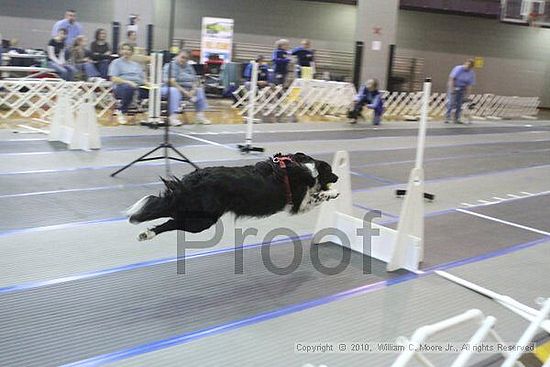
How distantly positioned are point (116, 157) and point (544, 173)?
6.43 metres

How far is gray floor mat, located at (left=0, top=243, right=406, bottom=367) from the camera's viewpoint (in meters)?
3.01

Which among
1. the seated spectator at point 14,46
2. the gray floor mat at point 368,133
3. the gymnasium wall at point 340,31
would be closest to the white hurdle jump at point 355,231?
the gray floor mat at point 368,133

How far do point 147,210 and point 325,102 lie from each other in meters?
12.3

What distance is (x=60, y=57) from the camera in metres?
12.1

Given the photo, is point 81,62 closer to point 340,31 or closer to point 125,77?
point 125,77

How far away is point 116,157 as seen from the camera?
310 inches

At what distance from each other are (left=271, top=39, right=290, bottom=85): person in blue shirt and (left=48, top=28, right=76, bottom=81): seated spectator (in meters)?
5.07

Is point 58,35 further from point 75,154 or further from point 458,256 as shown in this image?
point 458,256

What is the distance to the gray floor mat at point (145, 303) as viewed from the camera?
3.01 metres

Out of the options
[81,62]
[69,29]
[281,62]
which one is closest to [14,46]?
[69,29]

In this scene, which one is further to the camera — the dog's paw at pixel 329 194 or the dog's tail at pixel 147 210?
the dog's paw at pixel 329 194

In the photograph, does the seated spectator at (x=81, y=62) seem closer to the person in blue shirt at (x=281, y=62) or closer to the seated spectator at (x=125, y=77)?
the seated spectator at (x=125, y=77)

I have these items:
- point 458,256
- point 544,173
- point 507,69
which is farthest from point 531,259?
point 507,69

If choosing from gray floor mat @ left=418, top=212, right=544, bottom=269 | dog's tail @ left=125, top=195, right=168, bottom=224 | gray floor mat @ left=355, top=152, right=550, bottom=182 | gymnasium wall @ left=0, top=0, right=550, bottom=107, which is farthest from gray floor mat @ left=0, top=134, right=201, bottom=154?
gymnasium wall @ left=0, top=0, right=550, bottom=107
